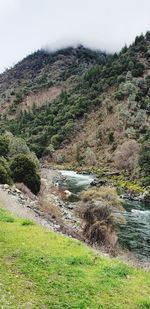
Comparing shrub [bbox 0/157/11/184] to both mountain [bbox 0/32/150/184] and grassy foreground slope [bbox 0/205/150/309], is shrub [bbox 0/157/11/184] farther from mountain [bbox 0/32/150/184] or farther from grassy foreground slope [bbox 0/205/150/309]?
mountain [bbox 0/32/150/184]

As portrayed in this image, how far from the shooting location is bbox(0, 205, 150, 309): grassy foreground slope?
13.7m

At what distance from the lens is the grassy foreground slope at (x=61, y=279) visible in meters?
13.7

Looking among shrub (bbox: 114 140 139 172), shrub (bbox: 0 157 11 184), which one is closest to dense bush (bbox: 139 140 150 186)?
shrub (bbox: 114 140 139 172)

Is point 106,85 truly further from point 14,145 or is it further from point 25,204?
point 25,204

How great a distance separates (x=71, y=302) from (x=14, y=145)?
6636cm

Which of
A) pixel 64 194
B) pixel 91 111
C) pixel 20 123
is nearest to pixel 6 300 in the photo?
pixel 64 194

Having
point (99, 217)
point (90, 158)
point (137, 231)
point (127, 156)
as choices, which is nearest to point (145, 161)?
point (127, 156)

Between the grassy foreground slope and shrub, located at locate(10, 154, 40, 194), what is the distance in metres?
29.6

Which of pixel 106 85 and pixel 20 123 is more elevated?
pixel 106 85

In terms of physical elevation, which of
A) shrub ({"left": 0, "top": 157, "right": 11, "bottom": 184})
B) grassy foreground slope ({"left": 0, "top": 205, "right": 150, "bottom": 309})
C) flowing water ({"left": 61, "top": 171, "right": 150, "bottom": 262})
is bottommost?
flowing water ({"left": 61, "top": 171, "right": 150, "bottom": 262})

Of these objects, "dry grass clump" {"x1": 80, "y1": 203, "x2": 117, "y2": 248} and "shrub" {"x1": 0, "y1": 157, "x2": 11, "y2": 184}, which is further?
"shrub" {"x1": 0, "y1": 157, "x2": 11, "y2": 184}

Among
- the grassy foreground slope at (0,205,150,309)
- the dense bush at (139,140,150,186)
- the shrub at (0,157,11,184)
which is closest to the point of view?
the grassy foreground slope at (0,205,150,309)

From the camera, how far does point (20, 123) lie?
197625 mm

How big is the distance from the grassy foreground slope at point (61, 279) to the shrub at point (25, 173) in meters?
29.6
